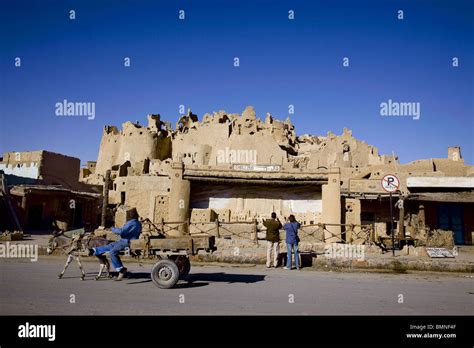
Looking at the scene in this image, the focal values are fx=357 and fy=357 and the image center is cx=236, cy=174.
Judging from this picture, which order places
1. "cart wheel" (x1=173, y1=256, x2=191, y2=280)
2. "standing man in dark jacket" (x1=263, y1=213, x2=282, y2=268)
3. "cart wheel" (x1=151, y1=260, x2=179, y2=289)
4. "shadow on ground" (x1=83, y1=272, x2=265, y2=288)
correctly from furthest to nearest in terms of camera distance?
"standing man in dark jacket" (x1=263, y1=213, x2=282, y2=268) < "shadow on ground" (x1=83, y1=272, x2=265, y2=288) < "cart wheel" (x1=173, y1=256, x2=191, y2=280) < "cart wheel" (x1=151, y1=260, x2=179, y2=289)

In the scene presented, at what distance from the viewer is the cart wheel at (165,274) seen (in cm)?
816

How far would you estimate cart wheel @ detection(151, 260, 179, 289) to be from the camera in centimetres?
816

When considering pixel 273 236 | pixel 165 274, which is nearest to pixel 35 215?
pixel 273 236

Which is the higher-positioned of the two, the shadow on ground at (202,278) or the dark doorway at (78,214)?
the dark doorway at (78,214)

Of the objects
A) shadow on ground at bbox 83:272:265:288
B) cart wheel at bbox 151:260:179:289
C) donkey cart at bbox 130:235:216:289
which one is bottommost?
shadow on ground at bbox 83:272:265:288

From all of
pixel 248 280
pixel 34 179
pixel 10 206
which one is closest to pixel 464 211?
pixel 248 280

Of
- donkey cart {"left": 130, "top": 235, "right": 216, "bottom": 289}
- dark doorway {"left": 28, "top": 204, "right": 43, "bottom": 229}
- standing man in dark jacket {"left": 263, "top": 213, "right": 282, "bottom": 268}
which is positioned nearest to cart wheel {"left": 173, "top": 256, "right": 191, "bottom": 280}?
donkey cart {"left": 130, "top": 235, "right": 216, "bottom": 289}

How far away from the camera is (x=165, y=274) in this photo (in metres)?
8.42

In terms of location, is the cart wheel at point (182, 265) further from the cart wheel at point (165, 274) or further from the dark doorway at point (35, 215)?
the dark doorway at point (35, 215)

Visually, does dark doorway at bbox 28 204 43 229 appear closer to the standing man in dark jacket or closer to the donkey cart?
the standing man in dark jacket

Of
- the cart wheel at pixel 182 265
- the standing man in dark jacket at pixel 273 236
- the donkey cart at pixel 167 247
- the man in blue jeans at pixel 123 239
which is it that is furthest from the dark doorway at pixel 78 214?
the donkey cart at pixel 167 247

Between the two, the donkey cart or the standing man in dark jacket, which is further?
the standing man in dark jacket

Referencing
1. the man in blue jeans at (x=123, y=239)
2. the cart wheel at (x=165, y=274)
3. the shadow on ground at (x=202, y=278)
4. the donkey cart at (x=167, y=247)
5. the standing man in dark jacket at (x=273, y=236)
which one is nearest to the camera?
the cart wheel at (x=165, y=274)
